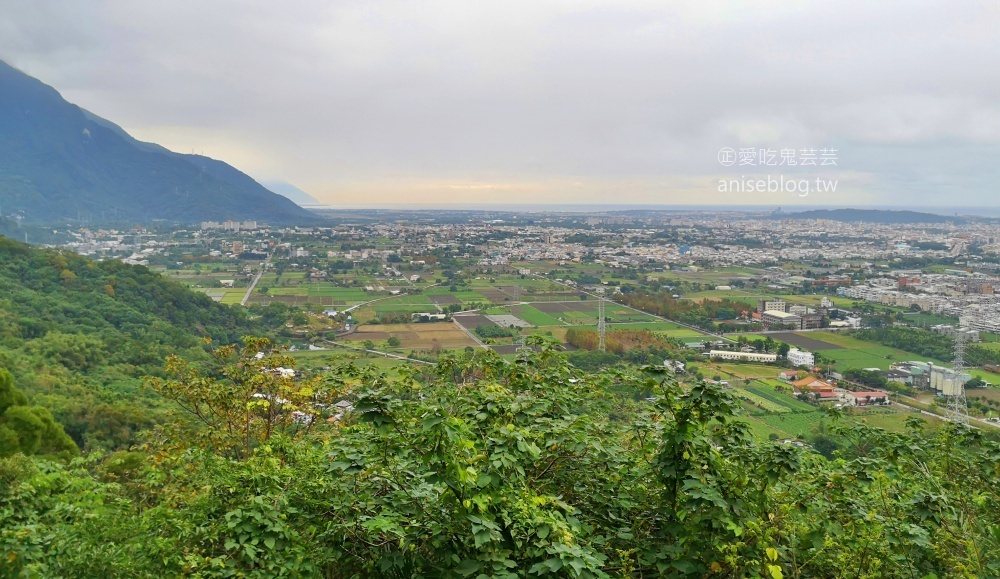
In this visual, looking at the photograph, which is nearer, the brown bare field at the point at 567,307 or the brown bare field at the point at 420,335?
the brown bare field at the point at 420,335

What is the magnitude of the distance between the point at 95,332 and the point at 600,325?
17743mm

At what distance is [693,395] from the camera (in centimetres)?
256

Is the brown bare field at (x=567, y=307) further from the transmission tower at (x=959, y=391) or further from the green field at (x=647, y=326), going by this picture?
the transmission tower at (x=959, y=391)

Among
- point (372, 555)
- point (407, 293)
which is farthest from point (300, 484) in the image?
point (407, 293)

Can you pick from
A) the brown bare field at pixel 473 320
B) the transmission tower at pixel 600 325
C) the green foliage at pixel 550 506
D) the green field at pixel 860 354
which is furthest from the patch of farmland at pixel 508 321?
the green foliage at pixel 550 506

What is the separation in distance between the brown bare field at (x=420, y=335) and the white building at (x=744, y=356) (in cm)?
831

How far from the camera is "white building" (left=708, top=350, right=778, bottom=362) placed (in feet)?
63.0

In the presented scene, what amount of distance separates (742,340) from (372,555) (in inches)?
839

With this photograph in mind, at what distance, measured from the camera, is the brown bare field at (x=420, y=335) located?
2045 cm

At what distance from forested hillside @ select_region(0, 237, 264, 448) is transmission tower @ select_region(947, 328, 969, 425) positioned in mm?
15289

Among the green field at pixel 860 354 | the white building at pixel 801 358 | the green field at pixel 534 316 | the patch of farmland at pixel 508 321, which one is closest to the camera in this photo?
the green field at pixel 860 354

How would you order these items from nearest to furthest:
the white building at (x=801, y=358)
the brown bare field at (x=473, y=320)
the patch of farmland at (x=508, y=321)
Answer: the white building at (x=801, y=358)
the patch of farmland at (x=508, y=321)
the brown bare field at (x=473, y=320)

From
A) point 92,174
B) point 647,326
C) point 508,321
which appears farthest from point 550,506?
point 92,174

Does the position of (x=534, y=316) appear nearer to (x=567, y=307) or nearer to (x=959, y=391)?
(x=567, y=307)
